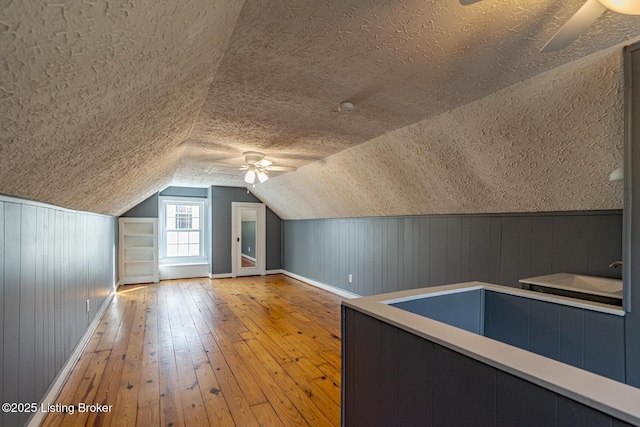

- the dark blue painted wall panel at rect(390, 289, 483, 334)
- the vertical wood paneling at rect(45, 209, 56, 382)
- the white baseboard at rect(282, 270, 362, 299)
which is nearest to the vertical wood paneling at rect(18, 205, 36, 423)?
the vertical wood paneling at rect(45, 209, 56, 382)

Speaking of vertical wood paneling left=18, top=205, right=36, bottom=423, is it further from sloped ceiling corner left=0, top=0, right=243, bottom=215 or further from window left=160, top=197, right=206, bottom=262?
window left=160, top=197, right=206, bottom=262

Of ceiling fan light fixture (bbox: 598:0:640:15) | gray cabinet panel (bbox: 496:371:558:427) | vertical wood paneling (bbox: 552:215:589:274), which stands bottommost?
gray cabinet panel (bbox: 496:371:558:427)

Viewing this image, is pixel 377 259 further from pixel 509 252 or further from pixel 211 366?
pixel 211 366

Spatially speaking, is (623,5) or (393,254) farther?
(393,254)

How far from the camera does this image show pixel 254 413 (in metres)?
2.04

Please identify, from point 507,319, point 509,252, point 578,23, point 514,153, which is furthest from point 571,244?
point 578,23

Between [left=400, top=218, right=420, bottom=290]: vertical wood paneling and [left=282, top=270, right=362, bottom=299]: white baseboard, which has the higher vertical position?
[left=400, top=218, right=420, bottom=290]: vertical wood paneling

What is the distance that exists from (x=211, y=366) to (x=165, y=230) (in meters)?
5.10

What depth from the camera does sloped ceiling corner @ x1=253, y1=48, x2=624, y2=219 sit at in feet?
5.81

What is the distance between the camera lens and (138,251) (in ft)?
20.7

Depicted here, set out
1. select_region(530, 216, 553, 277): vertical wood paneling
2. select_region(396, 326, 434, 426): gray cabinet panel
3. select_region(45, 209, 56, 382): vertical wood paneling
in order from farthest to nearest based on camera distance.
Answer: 1. select_region(530, 216, 553, 277): vertical wood paneling
2. select_region(45, 209, 56, 382): vertical wood paneling
3. select_region(396, 326, 434, 426): gray cabinet panel

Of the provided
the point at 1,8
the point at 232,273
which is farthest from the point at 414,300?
the point at 232,273

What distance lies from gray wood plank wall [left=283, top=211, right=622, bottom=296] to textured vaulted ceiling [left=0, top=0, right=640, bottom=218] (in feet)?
0.67

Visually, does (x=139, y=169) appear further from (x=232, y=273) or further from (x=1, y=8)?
(x=232, y=273)
